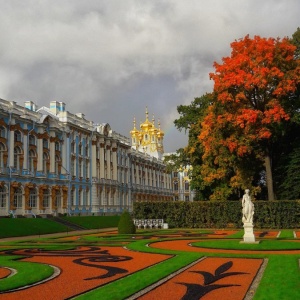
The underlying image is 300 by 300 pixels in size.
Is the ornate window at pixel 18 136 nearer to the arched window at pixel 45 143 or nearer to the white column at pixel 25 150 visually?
the white column at pixel 25 150

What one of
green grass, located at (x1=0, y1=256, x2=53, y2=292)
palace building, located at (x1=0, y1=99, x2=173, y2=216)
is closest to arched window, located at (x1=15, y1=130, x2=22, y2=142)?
palace building, located at (x1=0, y1=99, x2=173, y2=216)

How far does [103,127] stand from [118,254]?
49923 mm

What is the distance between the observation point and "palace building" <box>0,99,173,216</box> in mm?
46562

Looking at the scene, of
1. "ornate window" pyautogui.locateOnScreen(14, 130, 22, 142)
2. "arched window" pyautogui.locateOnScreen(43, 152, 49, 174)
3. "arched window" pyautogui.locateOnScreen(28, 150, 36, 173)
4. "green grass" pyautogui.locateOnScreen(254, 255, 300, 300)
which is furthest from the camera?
A: "arched window" pyautogui.locateOnScreen(43, 152, 49, 174)

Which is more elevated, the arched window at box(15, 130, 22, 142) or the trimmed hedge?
the arched window at box(15, 130, 22, 142)

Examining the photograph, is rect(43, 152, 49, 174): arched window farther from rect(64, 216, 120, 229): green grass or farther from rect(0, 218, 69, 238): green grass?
rect(0, 218, 69, 238): green grass

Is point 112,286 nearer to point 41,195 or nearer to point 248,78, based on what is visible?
point 248,78

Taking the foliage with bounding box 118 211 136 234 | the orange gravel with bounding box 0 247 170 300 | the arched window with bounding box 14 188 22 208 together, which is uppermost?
the arched window with bounding box 14 188 22 208

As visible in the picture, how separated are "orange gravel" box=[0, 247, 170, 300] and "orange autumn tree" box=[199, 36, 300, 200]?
1707cm

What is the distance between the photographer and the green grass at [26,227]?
34.4m

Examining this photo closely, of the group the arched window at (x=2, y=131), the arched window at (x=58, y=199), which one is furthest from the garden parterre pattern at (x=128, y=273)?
the arched window at (x=58, y=199)

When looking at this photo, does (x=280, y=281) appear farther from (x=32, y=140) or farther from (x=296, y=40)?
(x=32, y=140)

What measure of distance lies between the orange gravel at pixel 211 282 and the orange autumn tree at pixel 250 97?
19977 millimetres

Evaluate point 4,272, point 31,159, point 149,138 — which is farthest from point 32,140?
point 149,138
